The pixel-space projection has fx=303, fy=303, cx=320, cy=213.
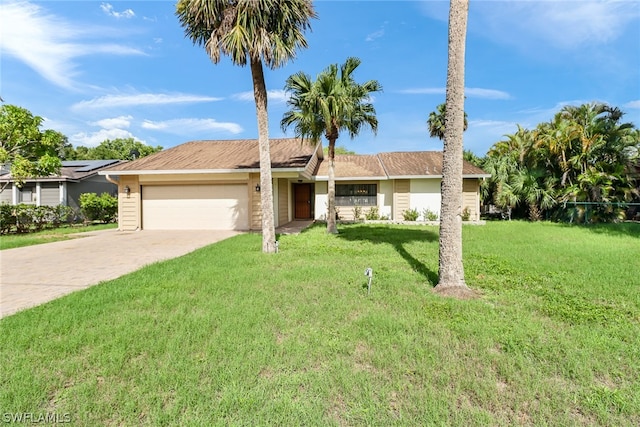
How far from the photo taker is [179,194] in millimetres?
14742

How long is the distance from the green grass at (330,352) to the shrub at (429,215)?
455 inches

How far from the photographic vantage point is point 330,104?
37.1 feet

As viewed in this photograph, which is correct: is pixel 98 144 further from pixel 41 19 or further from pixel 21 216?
pixel 41 19

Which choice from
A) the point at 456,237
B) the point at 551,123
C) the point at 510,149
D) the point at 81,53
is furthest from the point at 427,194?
the point at 81,53

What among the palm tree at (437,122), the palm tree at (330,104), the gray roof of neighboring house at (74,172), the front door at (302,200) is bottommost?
the front door at (302,200)

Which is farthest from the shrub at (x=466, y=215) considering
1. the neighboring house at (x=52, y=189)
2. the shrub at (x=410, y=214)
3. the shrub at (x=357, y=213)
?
the neighboring house at (x=52, y=189)

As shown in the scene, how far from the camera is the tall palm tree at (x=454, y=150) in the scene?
201 inches

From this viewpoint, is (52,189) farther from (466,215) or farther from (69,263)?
(466,215)

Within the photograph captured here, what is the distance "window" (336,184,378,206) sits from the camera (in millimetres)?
18297

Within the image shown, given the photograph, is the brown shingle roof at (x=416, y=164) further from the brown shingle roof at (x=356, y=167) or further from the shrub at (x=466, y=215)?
the shrub at (x=466, y=215)

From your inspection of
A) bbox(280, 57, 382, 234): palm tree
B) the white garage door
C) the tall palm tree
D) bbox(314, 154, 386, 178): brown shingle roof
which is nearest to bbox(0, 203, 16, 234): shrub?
the white garage door

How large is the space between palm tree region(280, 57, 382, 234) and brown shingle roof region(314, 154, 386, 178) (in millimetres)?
5680

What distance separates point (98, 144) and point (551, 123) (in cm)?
5543

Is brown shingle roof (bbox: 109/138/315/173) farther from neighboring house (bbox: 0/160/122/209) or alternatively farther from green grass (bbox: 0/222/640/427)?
green grass (bbox: 0/222/640/427)
